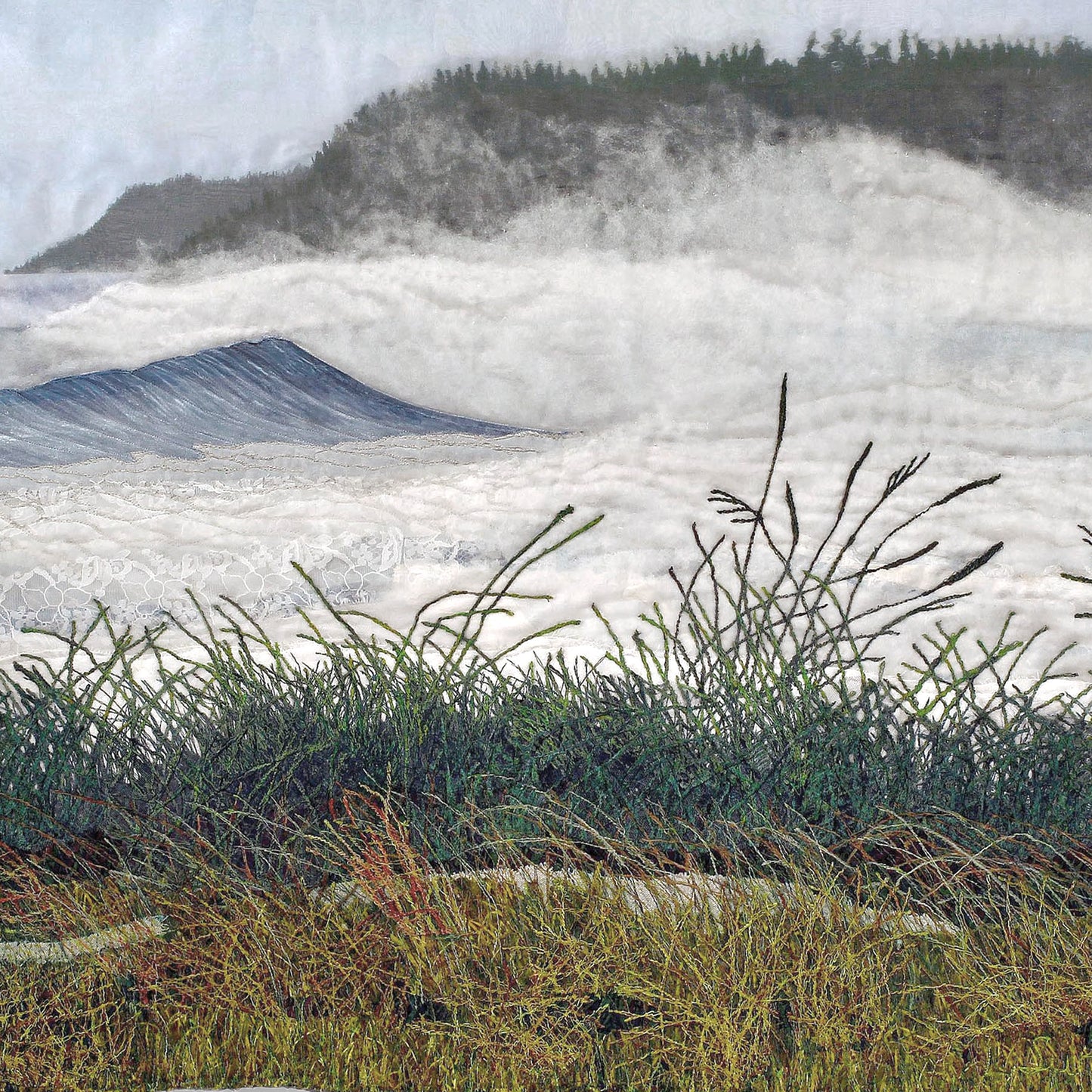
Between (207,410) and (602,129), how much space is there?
3.10 feet

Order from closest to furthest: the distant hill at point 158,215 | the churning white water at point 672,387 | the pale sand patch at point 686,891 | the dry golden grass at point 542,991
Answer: the dry golden grass at point 542,991 < the pale sand patch at point 686,891 < the churning white water at point 672,387 < the distant hill at point 158,215

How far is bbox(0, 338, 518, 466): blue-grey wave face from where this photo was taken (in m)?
2.22

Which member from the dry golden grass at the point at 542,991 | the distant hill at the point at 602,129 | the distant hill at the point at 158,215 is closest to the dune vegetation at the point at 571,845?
the dry golden grass at the point at 542,991

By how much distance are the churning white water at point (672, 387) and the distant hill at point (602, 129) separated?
0.05 metres

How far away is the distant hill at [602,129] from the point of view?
2094 millimetres

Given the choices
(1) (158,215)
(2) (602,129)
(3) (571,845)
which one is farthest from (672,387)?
(1) (158,215)

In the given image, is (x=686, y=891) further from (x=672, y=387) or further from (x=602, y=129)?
(x=602, y=129)

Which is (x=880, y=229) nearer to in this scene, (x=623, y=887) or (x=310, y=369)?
(x=310, y=369)

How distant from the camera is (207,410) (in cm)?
228

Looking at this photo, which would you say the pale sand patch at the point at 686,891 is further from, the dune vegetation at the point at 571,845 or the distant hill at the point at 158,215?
the distant hill at the point at 158,215

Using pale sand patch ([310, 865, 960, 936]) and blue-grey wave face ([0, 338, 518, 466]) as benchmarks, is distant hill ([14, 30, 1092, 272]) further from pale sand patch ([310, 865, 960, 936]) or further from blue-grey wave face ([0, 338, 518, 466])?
pale sand patch ([310, 865, 960, 936])

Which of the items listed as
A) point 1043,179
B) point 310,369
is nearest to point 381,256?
point 310,369

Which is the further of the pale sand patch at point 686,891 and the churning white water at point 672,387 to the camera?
the churning white water at point 672,387

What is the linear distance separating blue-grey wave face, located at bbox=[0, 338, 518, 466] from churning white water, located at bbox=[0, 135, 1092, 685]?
0.04 meters
